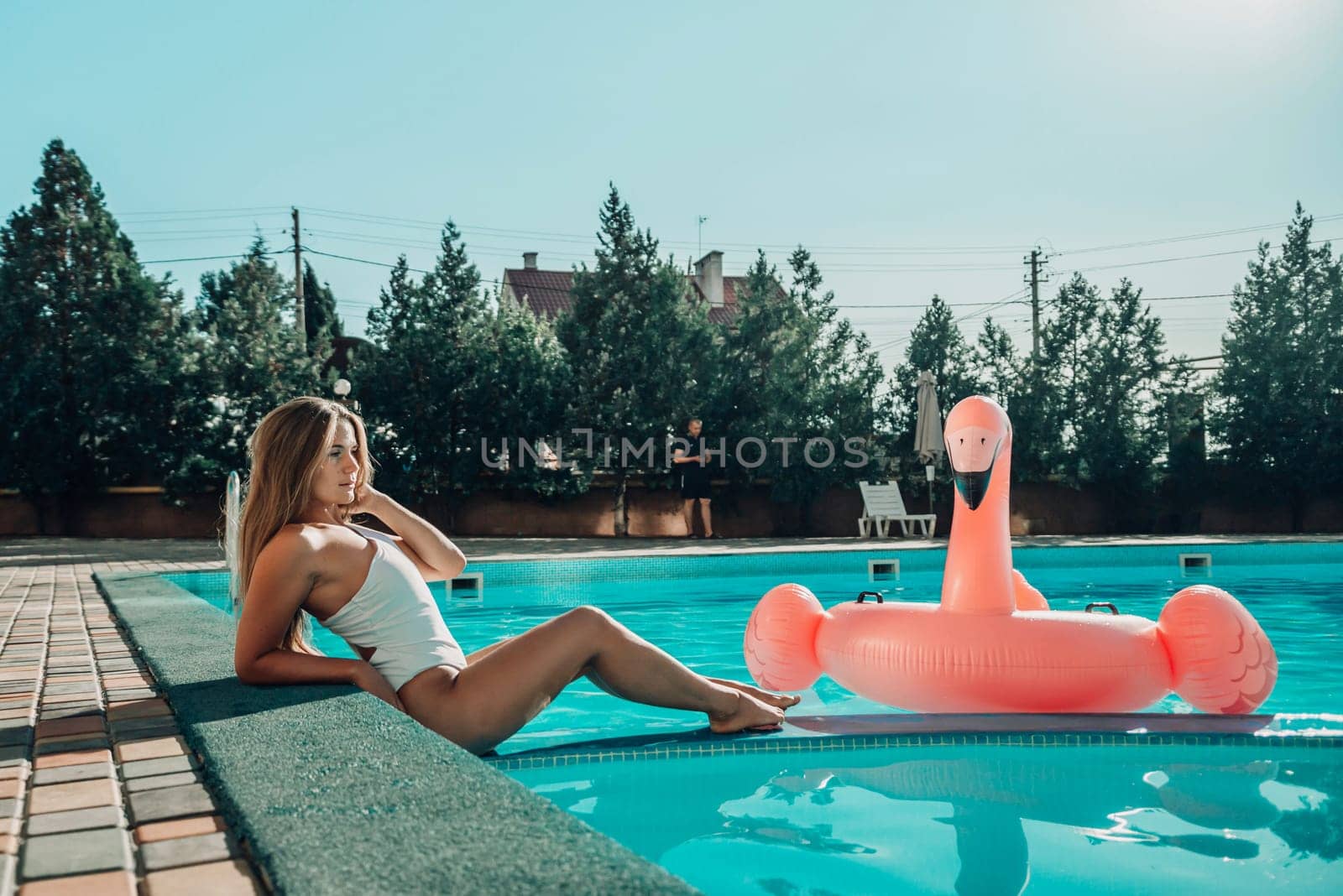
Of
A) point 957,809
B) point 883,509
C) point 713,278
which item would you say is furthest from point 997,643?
point 713,278

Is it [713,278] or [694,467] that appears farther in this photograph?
[713,278]

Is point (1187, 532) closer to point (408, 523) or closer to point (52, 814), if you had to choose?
point (408, 523)

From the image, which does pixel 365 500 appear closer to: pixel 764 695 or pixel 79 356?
pixel 764 695

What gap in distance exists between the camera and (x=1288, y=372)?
61.2 ft

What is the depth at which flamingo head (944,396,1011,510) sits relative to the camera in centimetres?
464

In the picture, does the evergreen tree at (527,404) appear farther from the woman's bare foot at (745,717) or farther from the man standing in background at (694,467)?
the woman's bare foot at (745,717)

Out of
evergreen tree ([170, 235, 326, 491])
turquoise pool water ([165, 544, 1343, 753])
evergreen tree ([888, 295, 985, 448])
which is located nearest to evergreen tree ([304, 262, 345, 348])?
evergreen tree ([170, 235, 326, 491])

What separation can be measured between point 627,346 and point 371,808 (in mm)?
16076

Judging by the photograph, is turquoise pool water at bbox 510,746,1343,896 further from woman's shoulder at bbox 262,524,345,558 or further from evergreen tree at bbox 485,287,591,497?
evergreen tree at bbox 485,287,591,497

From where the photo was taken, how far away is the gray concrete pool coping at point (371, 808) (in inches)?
57.8

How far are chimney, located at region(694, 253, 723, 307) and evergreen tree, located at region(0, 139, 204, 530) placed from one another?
18.5 metres

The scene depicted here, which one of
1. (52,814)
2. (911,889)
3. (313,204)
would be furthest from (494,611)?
(313,204)

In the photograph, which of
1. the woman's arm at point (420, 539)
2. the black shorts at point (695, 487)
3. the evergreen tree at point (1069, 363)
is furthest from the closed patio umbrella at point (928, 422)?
the woman's arm at point (420, 539)

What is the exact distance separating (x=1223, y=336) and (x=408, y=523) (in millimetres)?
19240
